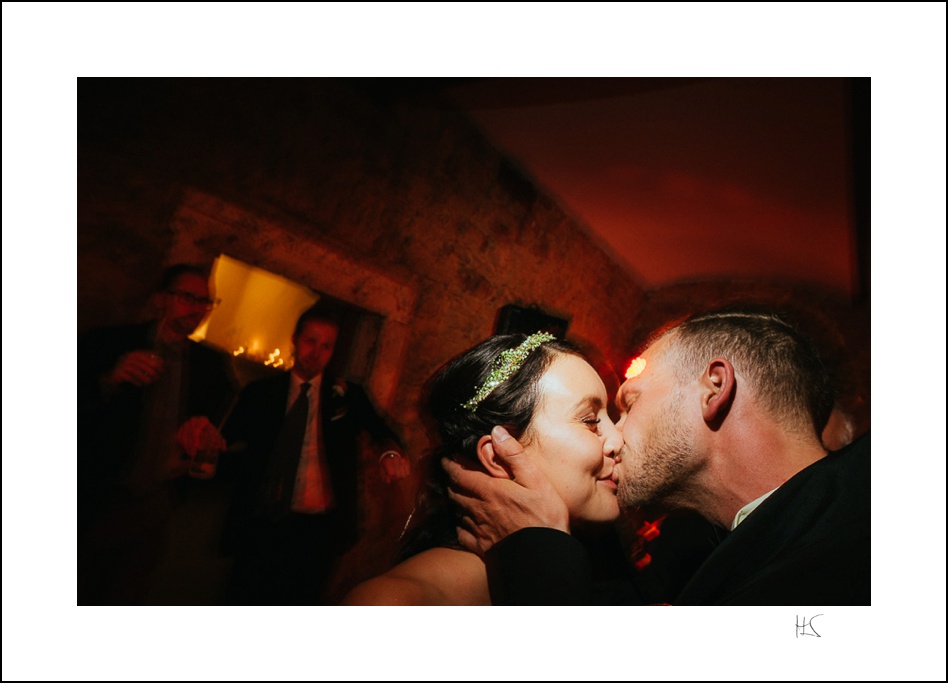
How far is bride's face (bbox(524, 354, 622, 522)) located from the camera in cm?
286

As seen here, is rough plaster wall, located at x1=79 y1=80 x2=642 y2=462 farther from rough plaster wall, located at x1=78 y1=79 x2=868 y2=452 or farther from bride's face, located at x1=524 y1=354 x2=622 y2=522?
bride's face, located at x1=524 y1=354 x2=622 y2=522

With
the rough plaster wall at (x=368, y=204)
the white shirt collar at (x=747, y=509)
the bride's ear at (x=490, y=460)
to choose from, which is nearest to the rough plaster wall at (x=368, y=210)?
the rough plaster wall at (x=368, y=204)

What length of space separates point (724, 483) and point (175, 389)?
2.08m

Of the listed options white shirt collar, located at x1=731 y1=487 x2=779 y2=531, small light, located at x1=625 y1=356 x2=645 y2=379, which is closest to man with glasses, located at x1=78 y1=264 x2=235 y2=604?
small light, located at x1=625 y1=356 x2=645 y2=379

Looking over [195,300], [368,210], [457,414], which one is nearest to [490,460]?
[457,414]

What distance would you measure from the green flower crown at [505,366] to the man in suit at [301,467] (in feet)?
1.14

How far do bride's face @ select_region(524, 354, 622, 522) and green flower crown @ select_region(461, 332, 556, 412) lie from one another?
0.10 meters

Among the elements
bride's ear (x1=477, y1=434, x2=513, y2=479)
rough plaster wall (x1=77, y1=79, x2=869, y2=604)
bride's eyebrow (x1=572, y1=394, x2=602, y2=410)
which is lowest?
bride's ear (x1=477, y1=434, x2=513, y2=479)

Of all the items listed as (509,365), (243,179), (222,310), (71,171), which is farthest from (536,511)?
(71,171)

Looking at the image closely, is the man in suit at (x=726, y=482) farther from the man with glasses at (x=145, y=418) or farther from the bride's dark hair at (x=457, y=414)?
the man with glasses at (x=145, y=418)

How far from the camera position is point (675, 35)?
3.05 meters

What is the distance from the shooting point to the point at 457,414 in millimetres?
2893

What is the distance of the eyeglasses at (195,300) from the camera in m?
2.85

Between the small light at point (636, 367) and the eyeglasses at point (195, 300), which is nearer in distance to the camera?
the eyeglasses at point (195, 300)
